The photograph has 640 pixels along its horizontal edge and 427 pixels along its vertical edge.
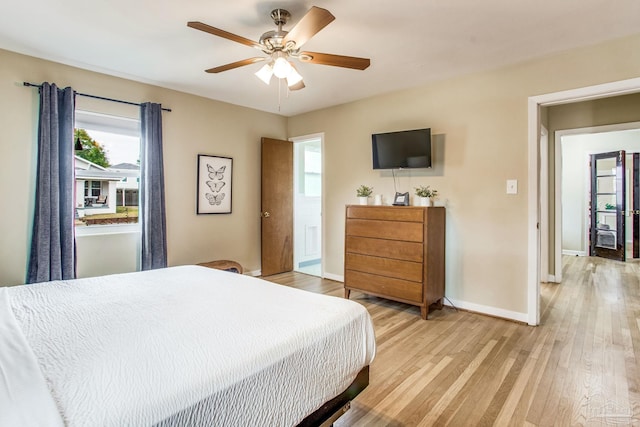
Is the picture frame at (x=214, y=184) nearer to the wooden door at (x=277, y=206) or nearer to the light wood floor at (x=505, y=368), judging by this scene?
A: the wooden door at (x=277, y=206)

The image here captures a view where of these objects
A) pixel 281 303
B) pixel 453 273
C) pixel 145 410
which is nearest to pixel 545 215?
pixel 453 273

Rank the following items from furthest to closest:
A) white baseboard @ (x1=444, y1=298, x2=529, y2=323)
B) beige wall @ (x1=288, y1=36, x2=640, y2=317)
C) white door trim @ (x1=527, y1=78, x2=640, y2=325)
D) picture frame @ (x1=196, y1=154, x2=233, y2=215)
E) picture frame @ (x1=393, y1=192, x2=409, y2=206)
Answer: picture frame @ (x1=196, y1=154, x2=233, y2=215) → picture frame @ (x1=393, y1=192, x2=409, y2=206) → white baseboard @ (x1=444, y1=298, x2=529, y2=323) → white door trim @ (x1=527, y1=78, x2=640, y2=325) → beige wall @ (x1=288, y1=36, x2=640, y2=317)

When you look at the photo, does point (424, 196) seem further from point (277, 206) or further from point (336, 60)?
point (277, 206)

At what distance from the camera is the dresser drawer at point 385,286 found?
3.21 meters

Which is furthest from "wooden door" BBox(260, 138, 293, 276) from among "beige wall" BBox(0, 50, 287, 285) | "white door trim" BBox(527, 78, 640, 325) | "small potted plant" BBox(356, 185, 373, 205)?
"white door trim" BBox(527, 78, 640, 325)

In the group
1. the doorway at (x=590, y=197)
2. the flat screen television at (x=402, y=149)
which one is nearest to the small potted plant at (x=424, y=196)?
the flat screen television at (x=402, y=149)

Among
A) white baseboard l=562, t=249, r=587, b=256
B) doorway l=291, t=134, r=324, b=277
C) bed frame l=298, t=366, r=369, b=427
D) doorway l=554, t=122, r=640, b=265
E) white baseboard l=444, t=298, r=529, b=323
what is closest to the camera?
bed frame l=298, t=366, r=369, b=427

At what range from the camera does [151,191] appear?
352 centimetres

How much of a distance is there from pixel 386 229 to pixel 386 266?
380 mm

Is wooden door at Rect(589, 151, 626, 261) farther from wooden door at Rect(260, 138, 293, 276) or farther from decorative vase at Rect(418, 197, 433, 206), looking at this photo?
wooden door at Rect(260, 138, 293, 276)

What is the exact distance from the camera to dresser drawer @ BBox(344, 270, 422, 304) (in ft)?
10.5

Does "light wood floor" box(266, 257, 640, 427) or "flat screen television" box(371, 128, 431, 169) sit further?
"flat screen television" box(371, 128, 431, 169)

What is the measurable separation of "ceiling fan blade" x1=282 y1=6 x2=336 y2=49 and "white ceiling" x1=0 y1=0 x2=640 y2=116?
0.30m

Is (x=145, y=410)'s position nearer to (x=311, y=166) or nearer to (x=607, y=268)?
(x=311, y=166)
